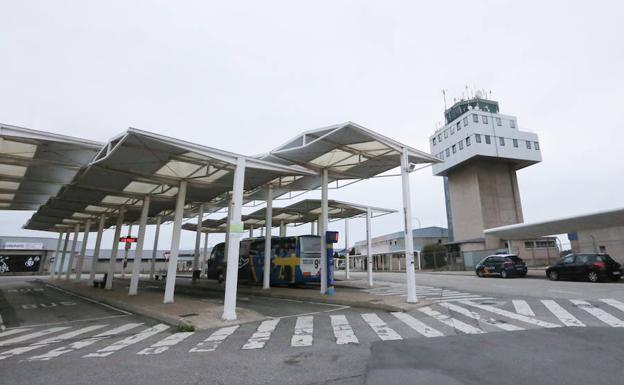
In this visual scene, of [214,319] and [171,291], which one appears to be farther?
[171,291]

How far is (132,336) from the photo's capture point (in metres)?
7.85

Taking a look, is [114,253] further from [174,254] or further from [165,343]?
[165,343]

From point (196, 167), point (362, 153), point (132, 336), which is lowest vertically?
point (132, 336)

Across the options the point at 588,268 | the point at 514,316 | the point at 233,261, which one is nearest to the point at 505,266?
the point at 588,268

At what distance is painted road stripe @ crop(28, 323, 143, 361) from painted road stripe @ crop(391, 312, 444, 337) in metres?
7.14

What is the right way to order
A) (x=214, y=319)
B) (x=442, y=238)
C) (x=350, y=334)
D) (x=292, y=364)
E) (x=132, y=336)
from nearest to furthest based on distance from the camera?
(x=292, y=364), (x=350, y=334), (x=132, y=336), (x=214, y=319), (x=442, y=238)

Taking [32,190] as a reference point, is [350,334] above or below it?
below

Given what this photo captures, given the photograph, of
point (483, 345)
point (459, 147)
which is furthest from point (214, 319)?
point (459, 147)

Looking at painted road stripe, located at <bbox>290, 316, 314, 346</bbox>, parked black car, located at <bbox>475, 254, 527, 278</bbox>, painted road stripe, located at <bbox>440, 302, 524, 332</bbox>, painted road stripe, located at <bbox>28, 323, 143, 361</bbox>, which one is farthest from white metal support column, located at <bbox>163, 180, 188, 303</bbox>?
parked black car, located at <bbox>475, 254, 527, 278</bbox>

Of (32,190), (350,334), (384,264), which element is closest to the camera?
(350,334)

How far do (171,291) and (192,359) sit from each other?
844cm

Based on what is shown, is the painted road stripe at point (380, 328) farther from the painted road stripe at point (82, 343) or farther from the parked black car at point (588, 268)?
the parked black car at point (588, 268)

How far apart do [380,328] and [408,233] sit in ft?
15.9

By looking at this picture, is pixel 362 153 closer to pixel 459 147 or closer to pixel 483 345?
pixel 483 345
